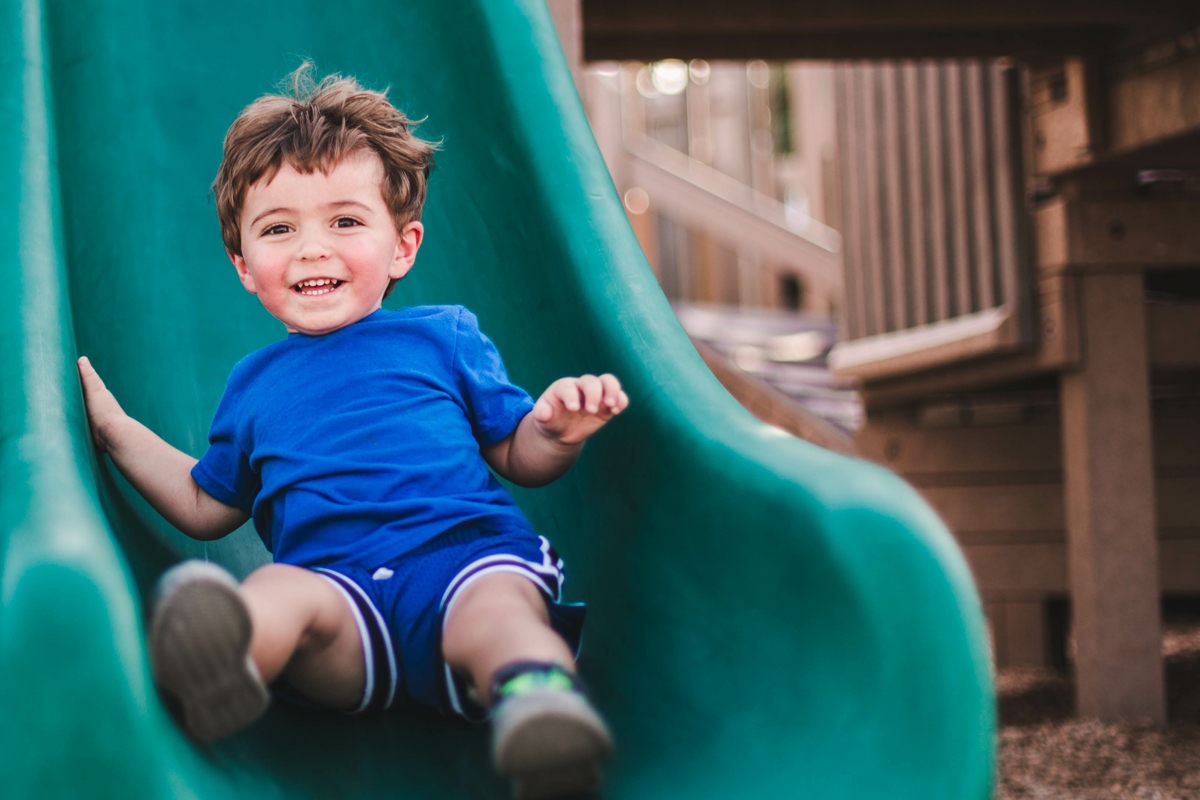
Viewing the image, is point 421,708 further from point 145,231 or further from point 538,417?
point 145,231

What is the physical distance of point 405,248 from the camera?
117 centimetres

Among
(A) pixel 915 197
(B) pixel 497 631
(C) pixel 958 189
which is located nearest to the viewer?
(B) pixel 497 631

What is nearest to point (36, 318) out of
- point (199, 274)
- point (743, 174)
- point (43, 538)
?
point (43, 538)

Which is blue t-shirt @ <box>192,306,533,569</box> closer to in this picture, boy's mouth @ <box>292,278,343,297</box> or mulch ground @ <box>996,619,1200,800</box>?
boy's mouth @ <box>292,278,343,297</box>

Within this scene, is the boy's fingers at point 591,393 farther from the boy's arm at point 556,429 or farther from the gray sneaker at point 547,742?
the gray sneaker at point 547,742

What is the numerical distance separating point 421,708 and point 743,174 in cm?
577

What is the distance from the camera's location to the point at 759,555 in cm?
92

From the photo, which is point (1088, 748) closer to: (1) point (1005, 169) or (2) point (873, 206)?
(1) point (1005, 169)

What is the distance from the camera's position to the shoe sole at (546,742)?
71 centimetres

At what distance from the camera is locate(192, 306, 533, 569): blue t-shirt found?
1.00m

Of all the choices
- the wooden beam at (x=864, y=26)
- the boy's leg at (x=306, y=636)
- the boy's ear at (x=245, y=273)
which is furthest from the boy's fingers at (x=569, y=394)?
the wooden beam at (x=864, y=26)

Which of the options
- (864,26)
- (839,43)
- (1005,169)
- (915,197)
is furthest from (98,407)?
(915,197)

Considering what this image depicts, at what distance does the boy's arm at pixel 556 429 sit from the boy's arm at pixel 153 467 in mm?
267

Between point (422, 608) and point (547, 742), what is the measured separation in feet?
0.88
